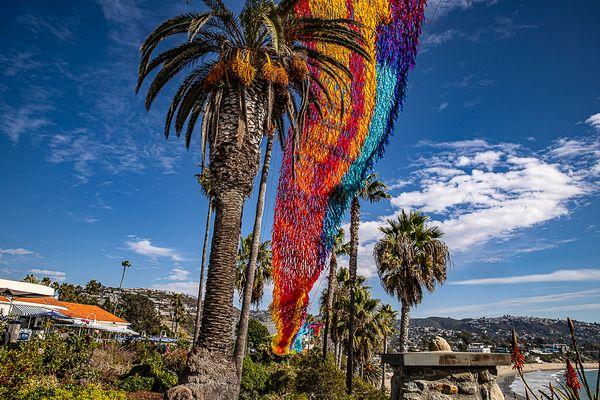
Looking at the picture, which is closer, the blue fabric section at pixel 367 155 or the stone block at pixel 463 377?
the stone block at pixel 463 377

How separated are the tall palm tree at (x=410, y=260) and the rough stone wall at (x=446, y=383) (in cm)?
1895

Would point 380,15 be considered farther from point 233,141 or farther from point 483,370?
point 483,370

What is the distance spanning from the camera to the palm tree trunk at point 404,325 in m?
22.5

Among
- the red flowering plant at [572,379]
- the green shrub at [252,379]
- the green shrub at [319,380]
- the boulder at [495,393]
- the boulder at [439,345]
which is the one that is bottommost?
the green shrub at [252,379]

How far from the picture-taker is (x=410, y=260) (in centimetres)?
2392

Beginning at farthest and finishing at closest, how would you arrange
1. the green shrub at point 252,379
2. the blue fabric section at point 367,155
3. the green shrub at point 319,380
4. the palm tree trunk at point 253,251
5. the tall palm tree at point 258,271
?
the tall palm tree at point 258,271 < the green shrub at point 252,379 < the palm tree trunk at point 253,251 < the green shrub at point 319,380 < the blue fabric section at point 367,155

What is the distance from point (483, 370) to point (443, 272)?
1994cm

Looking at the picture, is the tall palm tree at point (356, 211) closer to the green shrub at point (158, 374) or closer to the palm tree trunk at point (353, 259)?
the palm tree trunk at point (353, 259)

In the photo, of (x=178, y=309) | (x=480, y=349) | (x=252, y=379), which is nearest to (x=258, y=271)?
(x=252, y=379)

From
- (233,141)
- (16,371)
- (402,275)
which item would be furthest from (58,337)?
(402,275)

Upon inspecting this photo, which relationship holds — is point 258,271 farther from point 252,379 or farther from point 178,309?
point 178,309

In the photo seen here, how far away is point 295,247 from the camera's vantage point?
46.2ft

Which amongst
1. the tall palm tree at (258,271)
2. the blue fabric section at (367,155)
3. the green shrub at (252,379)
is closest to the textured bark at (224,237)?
the blue fabric section at (367,155)

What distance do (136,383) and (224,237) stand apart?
32.7 feet
